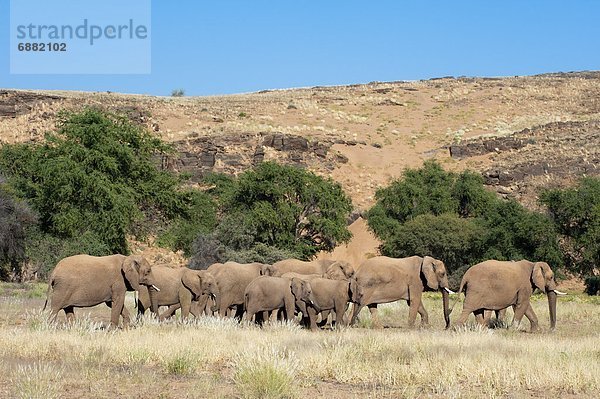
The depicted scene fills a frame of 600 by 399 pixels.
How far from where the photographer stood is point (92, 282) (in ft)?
57.1

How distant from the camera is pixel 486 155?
74562mm

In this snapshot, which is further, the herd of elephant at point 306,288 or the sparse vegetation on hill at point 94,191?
the sparse vegetation on hill at point 94,191

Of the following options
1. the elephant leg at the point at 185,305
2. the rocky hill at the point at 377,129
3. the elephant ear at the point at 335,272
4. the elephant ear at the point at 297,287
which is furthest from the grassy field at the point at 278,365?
the rocky hill at the point at 377,129

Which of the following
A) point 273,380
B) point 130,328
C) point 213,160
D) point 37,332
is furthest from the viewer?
point 213,160

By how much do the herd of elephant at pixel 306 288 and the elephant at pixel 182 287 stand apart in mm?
25

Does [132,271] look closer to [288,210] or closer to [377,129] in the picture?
[288,210]

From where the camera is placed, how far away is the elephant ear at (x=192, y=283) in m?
21.0

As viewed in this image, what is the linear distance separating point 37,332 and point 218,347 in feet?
11.2

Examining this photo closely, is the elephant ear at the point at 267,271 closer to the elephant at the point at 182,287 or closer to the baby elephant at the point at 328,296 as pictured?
the elephant at the point at 182,287

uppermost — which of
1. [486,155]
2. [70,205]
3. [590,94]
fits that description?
[590,94]

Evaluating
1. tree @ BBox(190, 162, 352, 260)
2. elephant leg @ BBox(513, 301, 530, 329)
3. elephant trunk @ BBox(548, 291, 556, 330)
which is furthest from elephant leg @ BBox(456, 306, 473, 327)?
tree @ BBox(190, 162, 352, 260)

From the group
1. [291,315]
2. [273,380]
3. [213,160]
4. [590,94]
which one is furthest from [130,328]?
[590,94]

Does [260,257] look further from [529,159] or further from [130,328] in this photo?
[529,159]

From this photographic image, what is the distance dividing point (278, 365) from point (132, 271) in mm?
8109
